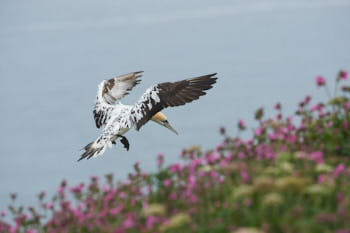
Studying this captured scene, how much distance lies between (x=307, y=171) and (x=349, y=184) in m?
0.40

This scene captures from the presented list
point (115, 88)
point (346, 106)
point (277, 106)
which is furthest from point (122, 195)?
point (115, 88)

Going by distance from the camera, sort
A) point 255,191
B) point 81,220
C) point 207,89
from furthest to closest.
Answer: point 207,89 < point 81,220 < point 255,191

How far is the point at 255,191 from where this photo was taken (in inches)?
182

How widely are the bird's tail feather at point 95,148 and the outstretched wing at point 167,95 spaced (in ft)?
2.31

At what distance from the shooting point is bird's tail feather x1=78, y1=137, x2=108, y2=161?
31.9 ft

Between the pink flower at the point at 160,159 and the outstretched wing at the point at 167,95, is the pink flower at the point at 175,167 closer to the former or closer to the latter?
the pink flower at the point at 160,159

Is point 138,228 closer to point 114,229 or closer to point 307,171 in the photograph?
point 114,229

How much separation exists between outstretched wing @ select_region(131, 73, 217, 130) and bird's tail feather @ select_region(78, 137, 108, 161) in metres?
0.70

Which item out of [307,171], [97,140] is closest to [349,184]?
[307,171]

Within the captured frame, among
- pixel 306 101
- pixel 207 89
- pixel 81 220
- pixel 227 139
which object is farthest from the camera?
pixel 207 89

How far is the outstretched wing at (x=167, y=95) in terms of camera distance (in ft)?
32.3

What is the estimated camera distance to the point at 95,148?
9898 millimetres

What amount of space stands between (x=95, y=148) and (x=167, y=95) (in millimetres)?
1609

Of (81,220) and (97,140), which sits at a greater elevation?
(97,140)
